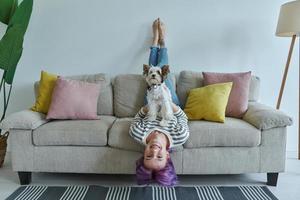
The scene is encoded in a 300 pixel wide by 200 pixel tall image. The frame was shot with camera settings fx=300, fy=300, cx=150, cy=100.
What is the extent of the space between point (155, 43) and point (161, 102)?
0.89 metres

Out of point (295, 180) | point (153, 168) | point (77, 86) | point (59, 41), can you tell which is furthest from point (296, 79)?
point (59, 41)

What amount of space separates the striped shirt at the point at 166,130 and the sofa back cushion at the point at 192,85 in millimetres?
557

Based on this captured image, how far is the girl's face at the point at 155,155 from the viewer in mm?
2018

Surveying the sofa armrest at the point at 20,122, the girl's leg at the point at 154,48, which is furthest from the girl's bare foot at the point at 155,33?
the sofa armrest at the point at 20,122

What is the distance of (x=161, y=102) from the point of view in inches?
91.3

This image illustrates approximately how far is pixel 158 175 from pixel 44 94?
1.28m

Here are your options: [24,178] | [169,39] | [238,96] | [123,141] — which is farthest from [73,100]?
[238,96]

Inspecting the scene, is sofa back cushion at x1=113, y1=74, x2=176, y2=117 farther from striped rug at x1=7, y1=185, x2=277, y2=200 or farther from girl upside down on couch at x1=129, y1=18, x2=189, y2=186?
striped rug at x1=7, y1=185, x2=277, y2=200

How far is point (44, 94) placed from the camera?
2.65 m

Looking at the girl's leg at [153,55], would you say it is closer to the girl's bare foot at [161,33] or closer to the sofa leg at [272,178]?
the girl's bare foot at [161,33]

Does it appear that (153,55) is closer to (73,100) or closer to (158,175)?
(73,100)

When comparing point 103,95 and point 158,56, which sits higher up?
point 158,56

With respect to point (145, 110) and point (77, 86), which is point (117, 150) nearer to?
point (145, 110)

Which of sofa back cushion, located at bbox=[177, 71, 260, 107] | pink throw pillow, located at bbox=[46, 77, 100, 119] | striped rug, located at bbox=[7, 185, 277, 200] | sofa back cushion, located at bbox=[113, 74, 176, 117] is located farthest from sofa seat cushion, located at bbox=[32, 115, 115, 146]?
sofa back cushion, located at bbox=[177, 71, 260, 107]
